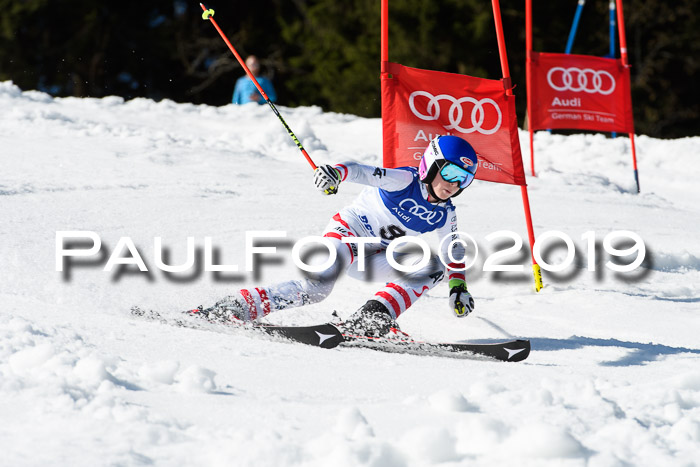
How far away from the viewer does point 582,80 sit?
9.20 metres

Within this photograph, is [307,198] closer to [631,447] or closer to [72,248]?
[72,248]

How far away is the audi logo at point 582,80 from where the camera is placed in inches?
362

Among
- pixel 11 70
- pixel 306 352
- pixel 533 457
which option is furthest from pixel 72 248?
pixel 11 70

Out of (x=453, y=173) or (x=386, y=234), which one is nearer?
(x=453, y=173)

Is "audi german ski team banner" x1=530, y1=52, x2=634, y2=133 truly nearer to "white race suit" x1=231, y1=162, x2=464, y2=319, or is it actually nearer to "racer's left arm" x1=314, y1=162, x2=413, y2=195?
"white race suit" x1=231, y1=162, x2=464, y2=319

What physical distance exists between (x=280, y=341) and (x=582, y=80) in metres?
6.51

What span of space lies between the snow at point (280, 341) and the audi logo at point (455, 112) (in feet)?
3.14

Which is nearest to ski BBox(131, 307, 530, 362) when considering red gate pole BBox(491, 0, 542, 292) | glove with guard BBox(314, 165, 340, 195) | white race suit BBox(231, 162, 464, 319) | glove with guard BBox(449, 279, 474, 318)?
white race suit BBox(231, 162, 464, 319)

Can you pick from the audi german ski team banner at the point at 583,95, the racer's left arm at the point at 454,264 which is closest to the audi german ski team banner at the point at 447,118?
the racer's left arm at the point at 454,264

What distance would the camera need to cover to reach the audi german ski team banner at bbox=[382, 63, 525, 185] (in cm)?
569

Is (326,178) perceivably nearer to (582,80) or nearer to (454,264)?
(454,264)

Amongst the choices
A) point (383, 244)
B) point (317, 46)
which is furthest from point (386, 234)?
point (317, 46)

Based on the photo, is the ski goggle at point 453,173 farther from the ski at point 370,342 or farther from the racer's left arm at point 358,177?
the ski at point 370,342

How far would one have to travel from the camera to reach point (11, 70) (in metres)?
20.3
